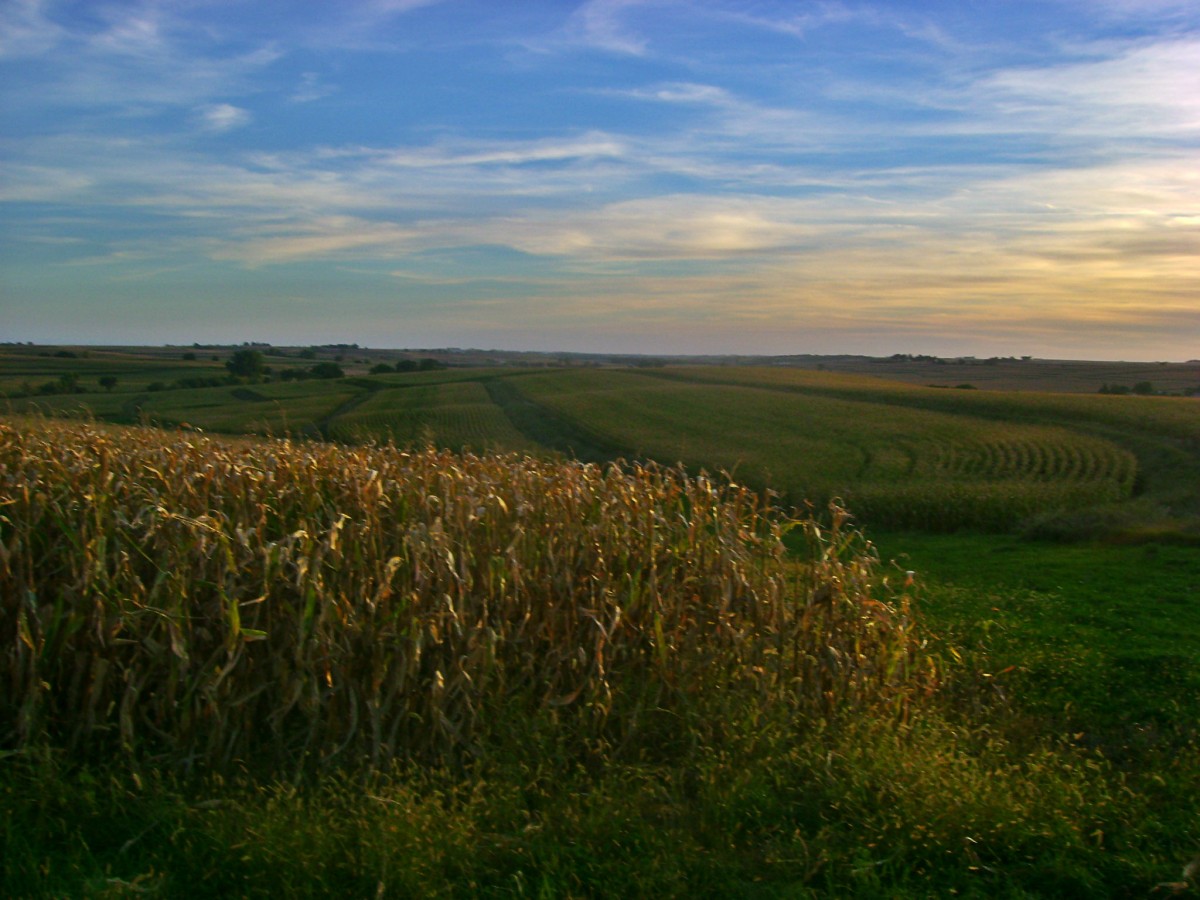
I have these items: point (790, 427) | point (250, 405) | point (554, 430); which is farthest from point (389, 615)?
point (250, 405)

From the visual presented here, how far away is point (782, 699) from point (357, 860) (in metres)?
2.58

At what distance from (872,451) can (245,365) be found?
32410 millimetres

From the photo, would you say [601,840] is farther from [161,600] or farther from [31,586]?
[31,586]

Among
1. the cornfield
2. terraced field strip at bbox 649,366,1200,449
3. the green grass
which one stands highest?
terraced field strip at bbox 649,366,1200,449

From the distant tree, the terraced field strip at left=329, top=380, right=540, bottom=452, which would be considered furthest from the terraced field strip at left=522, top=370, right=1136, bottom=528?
the distant tree

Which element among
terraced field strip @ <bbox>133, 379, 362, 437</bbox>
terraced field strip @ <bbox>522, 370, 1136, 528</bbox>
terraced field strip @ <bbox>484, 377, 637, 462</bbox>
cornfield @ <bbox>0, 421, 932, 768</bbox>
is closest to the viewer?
cornfield @ <bbox>0, 421, 932, 768</bbox>

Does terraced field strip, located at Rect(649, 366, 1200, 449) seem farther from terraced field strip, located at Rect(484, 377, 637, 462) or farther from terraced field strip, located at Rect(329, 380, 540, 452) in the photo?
terraced field strip, located at Rect(329, 380, 540, 452)

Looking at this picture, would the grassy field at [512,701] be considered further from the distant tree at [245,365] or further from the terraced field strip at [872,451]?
the distant tree at [245,365]

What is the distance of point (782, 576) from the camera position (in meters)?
5.77

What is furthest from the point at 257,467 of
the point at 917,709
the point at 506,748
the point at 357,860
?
the point at 917,709

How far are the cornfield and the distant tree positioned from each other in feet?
133

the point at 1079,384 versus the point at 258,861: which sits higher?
the point at 1079,384

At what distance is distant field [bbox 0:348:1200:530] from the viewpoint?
739 inches

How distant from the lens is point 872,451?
86.1 feet
